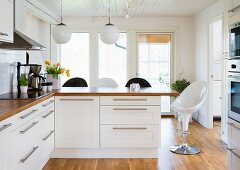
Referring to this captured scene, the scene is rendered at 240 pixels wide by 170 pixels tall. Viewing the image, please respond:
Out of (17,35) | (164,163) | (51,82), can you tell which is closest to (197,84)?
(164,163)

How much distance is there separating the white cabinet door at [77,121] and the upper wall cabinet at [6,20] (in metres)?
1.08

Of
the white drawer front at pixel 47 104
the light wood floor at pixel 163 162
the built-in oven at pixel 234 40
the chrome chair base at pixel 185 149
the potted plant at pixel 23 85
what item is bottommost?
the light wood floor at pixel 163 162

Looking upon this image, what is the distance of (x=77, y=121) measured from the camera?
157 inches

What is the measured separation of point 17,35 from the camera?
361cm

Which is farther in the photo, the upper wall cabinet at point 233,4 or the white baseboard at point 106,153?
the white baseboard at point 106,153

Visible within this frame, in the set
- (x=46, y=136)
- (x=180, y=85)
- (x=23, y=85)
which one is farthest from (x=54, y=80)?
(x=180, y=85)

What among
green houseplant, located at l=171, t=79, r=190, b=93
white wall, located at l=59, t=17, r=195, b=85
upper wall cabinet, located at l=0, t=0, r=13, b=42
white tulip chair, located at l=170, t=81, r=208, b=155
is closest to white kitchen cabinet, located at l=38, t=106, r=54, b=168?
upper wall cabinet, located at l=0, t=0, r=13, b=42

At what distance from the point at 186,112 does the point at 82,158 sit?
1559mm

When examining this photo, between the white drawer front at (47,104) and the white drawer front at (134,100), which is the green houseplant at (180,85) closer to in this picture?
the white drawer front at (134,100)

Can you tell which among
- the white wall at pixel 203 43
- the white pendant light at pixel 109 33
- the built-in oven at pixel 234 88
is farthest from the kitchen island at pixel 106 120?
the white wall at pixel 203 43

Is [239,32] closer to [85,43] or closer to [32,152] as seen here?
[32,152]

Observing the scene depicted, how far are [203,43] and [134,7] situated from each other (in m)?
1.65

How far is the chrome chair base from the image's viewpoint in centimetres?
432

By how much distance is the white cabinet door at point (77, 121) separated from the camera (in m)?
3.98
